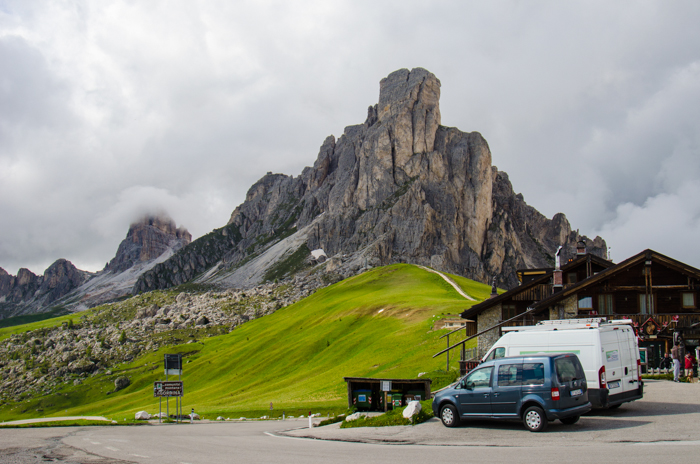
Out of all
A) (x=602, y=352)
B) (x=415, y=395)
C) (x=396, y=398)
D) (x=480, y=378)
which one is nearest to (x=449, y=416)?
(x=480, y=378)

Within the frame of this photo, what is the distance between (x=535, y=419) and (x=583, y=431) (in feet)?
4.67

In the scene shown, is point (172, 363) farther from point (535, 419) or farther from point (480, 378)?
point (535, 419)

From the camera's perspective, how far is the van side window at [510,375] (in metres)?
17.5

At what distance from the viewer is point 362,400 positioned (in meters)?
27.8

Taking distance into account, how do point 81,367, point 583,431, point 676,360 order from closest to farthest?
point 583,431, point 676,360, point 81,367

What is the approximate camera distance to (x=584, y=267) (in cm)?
4375

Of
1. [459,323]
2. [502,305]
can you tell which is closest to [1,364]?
[459,323]

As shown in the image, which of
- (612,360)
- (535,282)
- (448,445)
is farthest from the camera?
(535,282)

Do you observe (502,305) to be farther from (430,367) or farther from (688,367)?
(688,367)

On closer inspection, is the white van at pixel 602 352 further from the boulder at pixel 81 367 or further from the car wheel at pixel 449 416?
the boulder at pixel 81 367

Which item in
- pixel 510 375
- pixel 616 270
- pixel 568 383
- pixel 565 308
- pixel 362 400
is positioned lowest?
pixel 362 400

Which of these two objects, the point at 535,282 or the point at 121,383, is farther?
the point at 121,383

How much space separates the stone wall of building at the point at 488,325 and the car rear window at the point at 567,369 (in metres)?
24.9

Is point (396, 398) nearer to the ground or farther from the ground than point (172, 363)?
nearer to the ground
